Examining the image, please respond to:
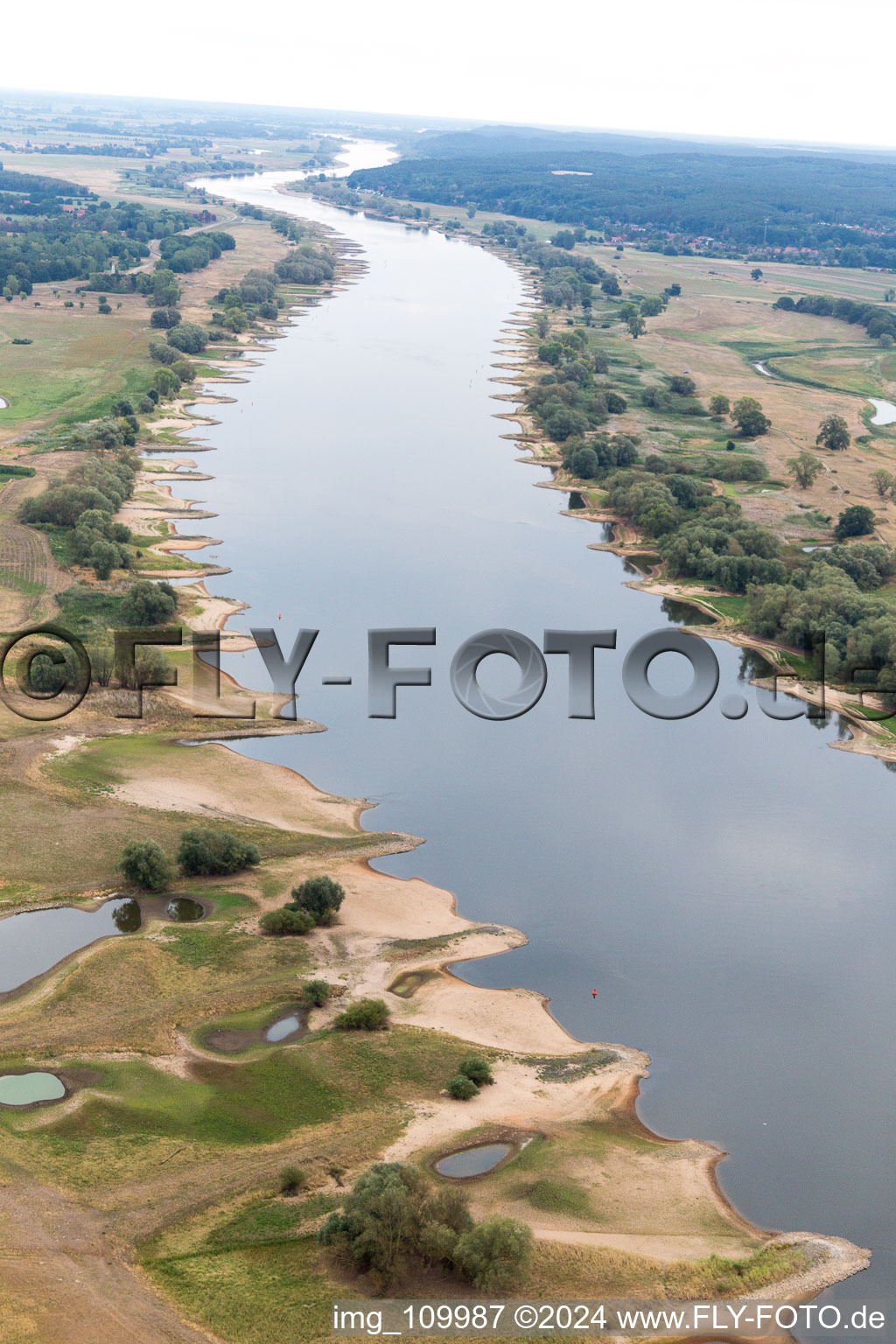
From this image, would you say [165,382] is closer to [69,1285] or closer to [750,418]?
[750,418]

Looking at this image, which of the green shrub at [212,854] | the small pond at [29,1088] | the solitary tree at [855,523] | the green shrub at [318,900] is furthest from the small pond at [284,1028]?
the solitary tree at [855,523]

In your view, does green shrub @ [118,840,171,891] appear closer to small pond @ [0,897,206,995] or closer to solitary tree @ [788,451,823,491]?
small pond @ [0,897,206,995]

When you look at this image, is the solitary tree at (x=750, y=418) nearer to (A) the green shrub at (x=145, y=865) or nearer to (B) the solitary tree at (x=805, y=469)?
(B) the solitary tree at (x=805, y=469)

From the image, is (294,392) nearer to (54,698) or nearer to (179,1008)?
(54,698)

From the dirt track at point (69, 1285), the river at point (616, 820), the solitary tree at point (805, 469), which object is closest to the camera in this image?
the dirt track at point (69, 1285)

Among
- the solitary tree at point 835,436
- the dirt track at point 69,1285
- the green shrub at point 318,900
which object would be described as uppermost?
the solitary tree at point 835,436

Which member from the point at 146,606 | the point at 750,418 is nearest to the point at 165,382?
the point at 146,606

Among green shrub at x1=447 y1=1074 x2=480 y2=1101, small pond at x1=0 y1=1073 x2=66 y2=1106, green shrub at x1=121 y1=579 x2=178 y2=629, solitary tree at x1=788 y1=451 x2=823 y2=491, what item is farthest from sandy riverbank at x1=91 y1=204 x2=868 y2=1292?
solitary tree at x1=788 y1=451 x2=823 y2=491
